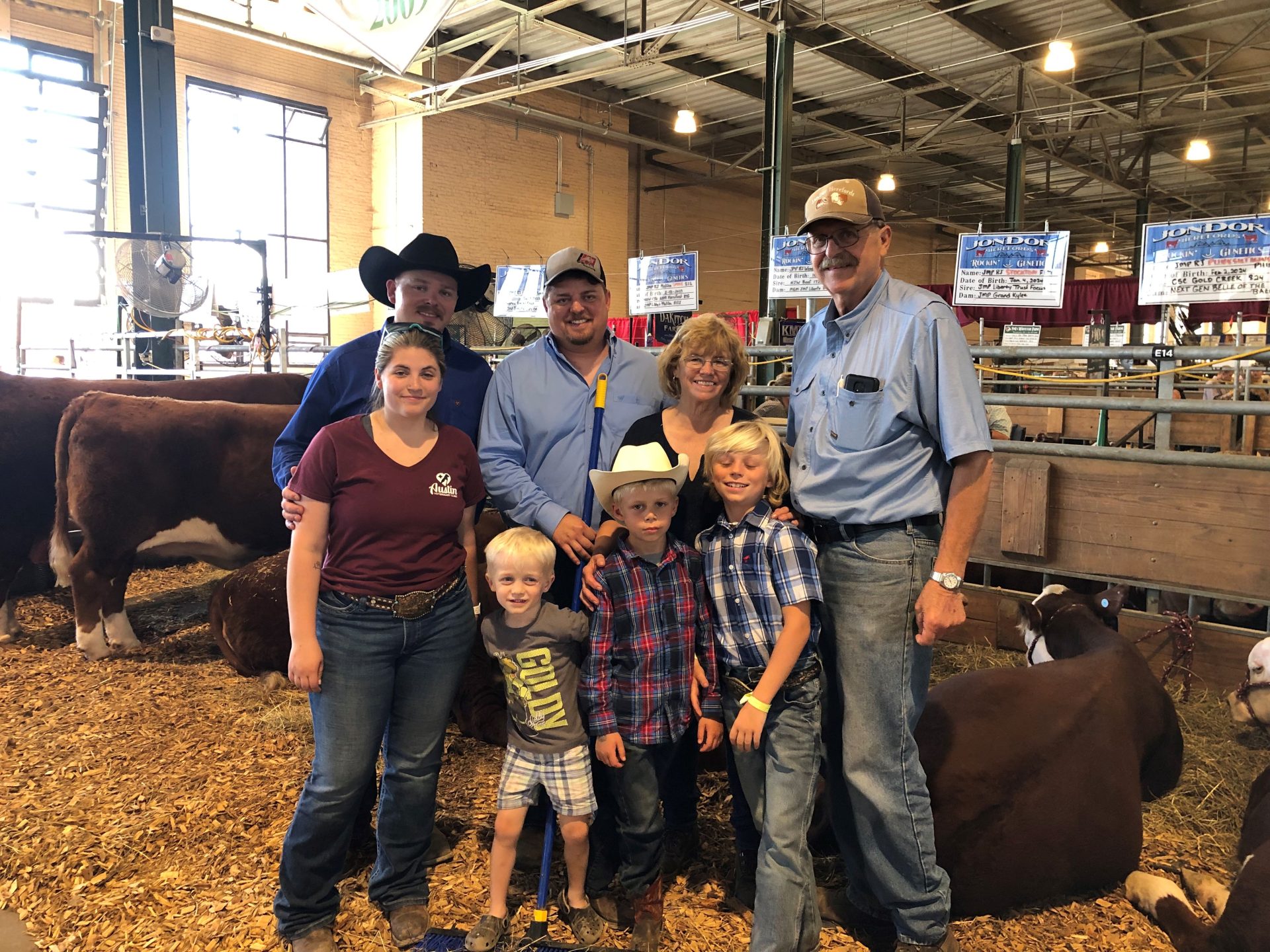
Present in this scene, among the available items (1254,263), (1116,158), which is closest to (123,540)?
(1254,263)

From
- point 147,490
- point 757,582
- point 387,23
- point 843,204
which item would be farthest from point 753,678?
point 147,490

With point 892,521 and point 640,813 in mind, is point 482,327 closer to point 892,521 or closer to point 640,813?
point 640,813

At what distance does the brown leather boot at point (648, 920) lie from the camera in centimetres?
254

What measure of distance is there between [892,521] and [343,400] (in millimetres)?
1783

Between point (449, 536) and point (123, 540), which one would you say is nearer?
point (449, 536)

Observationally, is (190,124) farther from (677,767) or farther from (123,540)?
(677,767)

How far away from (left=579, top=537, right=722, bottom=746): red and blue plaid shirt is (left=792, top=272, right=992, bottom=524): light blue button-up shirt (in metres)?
0.46

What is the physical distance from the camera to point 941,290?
22516 mm

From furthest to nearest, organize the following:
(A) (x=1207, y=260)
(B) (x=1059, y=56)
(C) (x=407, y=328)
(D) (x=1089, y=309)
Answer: (D) (x=1089, y=309) < (B) (x=1059, y=56) < (A) (x=1207, y=260) < (C) (x=407, y=328)

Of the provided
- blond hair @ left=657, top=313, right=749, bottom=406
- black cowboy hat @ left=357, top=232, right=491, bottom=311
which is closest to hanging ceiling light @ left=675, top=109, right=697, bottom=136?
black cowboy hat @ left=357, top=232, right=491, bottom=311

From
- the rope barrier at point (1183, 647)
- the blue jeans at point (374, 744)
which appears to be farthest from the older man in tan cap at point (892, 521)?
the rope barrier at point (1183, 647)

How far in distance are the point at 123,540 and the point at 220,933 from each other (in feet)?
11.0

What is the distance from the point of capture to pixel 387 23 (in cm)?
484

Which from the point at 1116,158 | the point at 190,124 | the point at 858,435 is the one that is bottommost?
the point at 858,435
